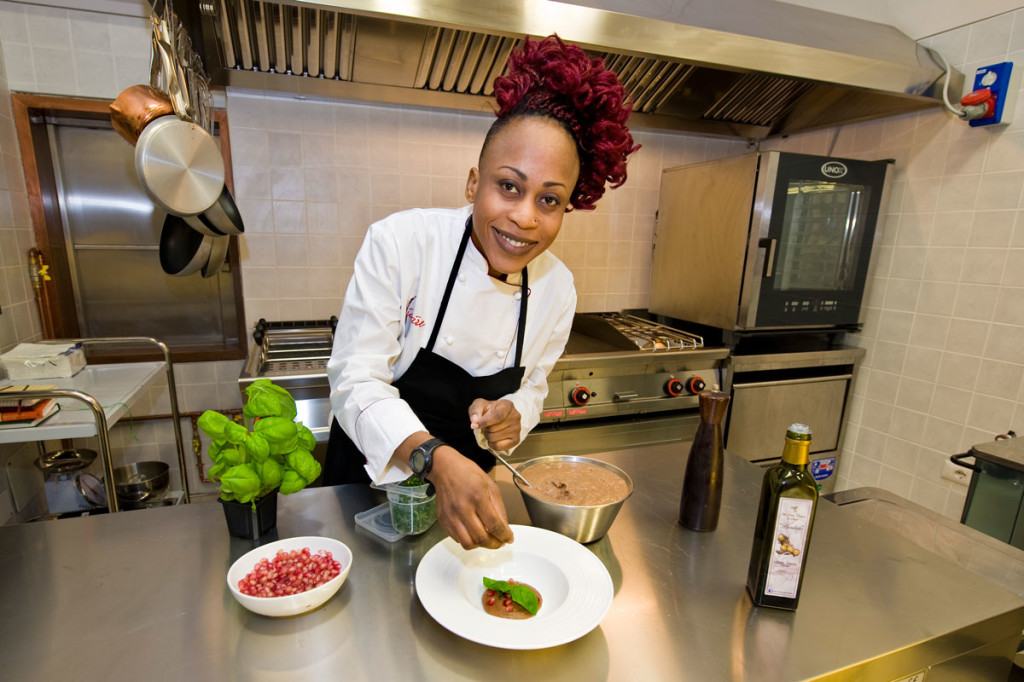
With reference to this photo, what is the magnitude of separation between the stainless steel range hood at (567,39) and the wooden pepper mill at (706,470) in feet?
4.58

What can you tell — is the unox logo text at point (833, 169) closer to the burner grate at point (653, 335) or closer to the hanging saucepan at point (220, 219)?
the burner grate at point (653, 335)

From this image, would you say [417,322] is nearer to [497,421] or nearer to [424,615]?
[497,421]

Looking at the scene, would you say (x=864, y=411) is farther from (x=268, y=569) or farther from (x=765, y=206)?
(x=268, y=569)

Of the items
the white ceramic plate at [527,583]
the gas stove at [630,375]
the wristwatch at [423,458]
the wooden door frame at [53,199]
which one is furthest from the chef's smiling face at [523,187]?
the wooden door frame at [53,199]

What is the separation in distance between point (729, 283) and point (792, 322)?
1.21 feet

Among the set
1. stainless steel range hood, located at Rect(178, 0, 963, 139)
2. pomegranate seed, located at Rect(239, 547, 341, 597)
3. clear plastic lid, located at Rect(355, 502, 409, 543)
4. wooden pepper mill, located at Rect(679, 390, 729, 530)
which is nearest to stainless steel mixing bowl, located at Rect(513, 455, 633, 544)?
wooden pepper mill, located at Rect(679, 390, 729, 530)

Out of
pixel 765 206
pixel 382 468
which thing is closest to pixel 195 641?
pixel 382 468

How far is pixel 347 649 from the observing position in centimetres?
72

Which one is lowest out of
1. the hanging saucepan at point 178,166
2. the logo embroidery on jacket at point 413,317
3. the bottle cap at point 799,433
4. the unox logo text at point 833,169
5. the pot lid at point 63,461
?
the pot lid at point 63,461

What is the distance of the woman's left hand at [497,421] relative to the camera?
40.9 inches

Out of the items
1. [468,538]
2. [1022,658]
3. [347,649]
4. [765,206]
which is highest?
[765,206]

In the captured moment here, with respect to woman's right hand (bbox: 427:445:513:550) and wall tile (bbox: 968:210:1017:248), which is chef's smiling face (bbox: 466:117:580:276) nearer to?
woman's right hand (bbox: 427:445:513:550)

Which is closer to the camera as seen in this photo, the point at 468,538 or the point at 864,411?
the point at 468,538

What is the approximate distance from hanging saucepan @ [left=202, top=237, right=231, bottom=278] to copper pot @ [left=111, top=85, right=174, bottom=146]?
1.61 ft
